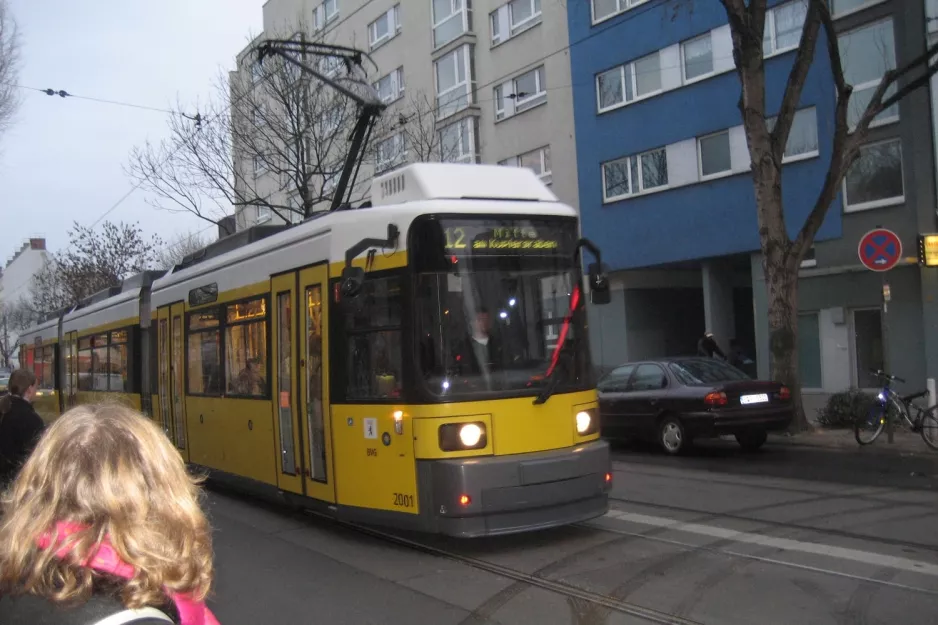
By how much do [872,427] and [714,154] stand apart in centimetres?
1137

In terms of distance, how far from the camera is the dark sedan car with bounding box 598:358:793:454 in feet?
41.4

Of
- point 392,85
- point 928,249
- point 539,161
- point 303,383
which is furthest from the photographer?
point 392,85

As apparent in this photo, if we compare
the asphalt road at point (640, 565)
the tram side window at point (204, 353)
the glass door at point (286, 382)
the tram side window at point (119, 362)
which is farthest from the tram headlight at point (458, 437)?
the tram side window at point (119, 362)

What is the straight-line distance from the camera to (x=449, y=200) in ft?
24.1

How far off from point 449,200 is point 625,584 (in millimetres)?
3340

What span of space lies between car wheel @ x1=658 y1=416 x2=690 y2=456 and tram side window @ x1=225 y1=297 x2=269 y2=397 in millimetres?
6617

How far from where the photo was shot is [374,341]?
7469 mm

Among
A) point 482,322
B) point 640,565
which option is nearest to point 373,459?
point 482,322

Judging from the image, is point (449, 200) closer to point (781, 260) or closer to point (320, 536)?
point (320, 536)

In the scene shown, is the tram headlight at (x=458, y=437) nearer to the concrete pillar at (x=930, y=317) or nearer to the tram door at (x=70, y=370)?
the tram door at (x=70, y=370)

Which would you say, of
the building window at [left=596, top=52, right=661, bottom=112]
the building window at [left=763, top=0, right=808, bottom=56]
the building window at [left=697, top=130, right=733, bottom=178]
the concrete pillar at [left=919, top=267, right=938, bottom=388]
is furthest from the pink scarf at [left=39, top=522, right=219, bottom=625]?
the building window at [left=596, top=52, right=661, bottom=112]

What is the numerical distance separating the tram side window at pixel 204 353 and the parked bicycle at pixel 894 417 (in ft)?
30.8

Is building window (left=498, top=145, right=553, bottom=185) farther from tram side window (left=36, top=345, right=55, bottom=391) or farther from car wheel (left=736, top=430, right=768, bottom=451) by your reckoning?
car wheel (left=736, top=430, right=768, bottom=451)

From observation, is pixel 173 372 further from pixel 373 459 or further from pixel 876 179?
pixel 876 179
